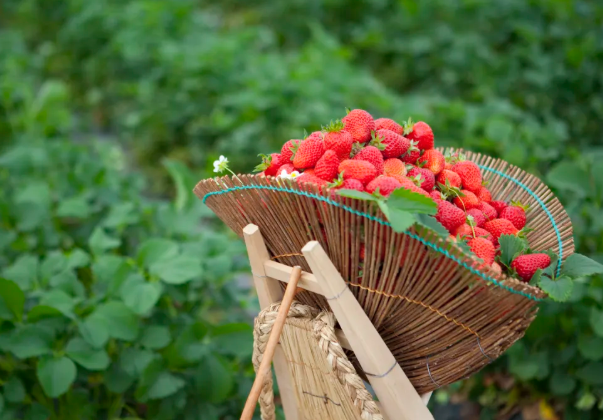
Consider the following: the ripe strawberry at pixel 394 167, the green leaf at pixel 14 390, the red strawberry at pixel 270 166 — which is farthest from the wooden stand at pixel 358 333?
the green leaf at pixel 14 390

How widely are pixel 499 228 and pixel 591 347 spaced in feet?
2.78

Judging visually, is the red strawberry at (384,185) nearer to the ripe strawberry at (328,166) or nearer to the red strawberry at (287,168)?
the ripe strawberry at (328,166)

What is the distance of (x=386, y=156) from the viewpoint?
1334 millimetres

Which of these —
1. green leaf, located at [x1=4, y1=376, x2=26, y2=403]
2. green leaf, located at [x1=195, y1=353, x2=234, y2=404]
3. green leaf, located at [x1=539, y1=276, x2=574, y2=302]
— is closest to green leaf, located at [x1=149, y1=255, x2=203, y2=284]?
green leaf, located at [x1=195, y1=353, x2=234, y2=404]

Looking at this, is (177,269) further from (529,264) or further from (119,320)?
(529,264)

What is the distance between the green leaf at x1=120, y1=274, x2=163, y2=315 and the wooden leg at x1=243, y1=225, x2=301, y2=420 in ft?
1.84

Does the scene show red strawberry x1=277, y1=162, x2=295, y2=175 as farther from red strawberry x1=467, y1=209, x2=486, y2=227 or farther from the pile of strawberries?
red strawberry x1=467, y1=209, x2=486, y2=227

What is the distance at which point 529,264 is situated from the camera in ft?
4.10

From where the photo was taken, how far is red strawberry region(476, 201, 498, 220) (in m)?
1.39

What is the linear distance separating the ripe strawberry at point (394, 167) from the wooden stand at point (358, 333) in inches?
9.5

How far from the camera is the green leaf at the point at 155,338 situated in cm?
190

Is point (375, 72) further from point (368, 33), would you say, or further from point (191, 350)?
point (191, 350)

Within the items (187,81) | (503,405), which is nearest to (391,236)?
(503,405)

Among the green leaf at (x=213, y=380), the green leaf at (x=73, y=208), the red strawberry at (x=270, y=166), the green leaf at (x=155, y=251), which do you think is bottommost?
the green leaf at (x=213, y=380)
